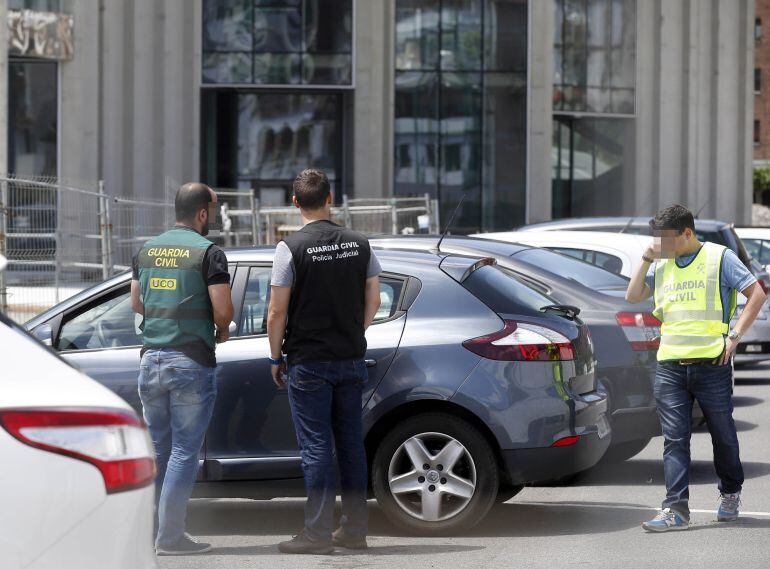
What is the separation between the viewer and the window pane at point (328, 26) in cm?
4091

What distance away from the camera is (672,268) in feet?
24.4

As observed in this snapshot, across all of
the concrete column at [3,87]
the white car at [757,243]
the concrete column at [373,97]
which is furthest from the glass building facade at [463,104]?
the concrete column at [3,87]

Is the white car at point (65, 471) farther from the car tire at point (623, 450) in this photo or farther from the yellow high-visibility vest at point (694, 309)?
the car tire at point (623, 450)

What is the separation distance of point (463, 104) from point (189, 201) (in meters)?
36.9

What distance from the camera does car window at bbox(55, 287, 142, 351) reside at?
24.7 ft

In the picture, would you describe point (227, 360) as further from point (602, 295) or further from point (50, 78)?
point (50, 78)

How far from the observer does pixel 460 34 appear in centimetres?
4275

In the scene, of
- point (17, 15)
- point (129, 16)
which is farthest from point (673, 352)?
point (129, 16)

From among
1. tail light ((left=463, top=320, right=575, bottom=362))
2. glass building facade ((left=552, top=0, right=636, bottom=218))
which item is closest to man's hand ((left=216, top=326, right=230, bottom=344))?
tail light ((left=463, top=320, right=575, bottom=362))

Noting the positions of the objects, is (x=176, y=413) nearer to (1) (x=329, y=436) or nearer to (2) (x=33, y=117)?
(1) (x=329, y=436)

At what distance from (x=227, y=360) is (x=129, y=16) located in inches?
1261

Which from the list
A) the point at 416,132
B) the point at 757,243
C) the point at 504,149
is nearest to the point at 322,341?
the point at 757,243

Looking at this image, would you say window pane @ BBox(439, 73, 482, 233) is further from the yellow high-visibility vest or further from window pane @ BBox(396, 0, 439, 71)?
the yellow high-visibility vest

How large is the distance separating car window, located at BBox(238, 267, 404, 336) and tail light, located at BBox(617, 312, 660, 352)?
7.17 ft
